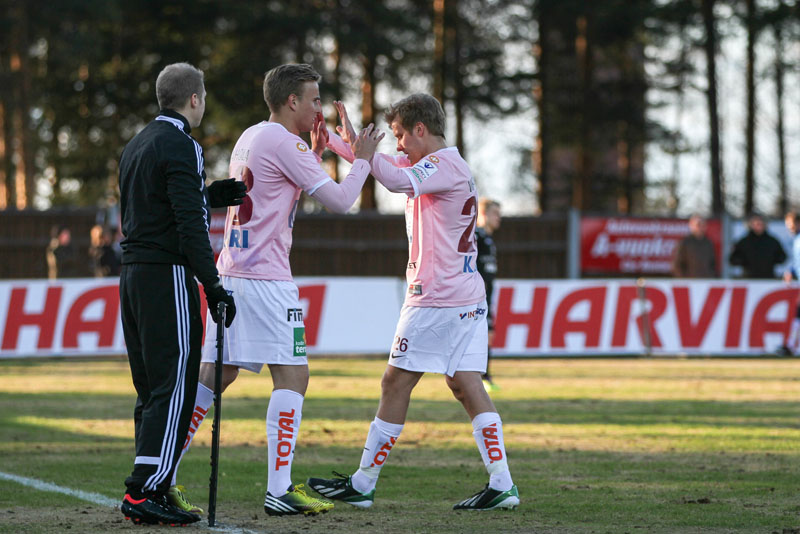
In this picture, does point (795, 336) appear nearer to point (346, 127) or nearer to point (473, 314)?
point (473, 314)

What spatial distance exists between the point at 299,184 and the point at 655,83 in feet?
114

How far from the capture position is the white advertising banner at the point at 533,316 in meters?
18.9

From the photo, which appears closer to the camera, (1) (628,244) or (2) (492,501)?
(2) (492,501)

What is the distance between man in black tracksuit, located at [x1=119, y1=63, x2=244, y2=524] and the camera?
6227 mm

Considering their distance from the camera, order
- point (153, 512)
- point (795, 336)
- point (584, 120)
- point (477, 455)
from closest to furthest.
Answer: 1. point (153, 512)
2. point (477, 455)
3. point (795, 336)
4. point (584, 120)

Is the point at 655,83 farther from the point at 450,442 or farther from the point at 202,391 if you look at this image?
the point at 202,391

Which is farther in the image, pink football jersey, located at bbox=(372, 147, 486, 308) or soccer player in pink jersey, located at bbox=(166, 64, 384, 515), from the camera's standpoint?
pink football jersey, located at bbox=(372, 147, 486, 308)

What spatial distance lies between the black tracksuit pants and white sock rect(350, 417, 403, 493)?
45.4 inches

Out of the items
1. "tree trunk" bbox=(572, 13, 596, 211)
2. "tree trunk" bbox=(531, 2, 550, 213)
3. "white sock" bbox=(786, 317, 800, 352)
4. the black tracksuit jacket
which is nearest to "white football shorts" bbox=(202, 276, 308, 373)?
the black tracksuit jacket

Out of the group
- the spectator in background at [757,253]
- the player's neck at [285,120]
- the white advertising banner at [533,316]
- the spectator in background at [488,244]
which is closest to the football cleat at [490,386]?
the spectator in background at [488,244]

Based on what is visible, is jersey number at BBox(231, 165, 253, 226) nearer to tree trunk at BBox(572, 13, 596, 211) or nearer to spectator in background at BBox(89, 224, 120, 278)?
spectator in background at BBox(89, 224, 120, 278)

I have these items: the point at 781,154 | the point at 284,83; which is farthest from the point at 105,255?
the point at 781,154

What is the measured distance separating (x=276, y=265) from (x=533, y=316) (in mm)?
13250

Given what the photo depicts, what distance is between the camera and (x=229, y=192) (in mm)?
6480
